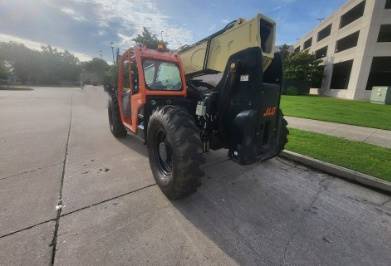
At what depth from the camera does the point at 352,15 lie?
89.8ft

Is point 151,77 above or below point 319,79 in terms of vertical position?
below

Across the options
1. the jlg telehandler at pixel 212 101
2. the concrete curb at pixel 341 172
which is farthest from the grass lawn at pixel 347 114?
the jlg telehandler at pixel 212 101

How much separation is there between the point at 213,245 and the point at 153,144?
5.93 ft

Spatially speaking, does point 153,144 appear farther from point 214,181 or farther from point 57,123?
point 57,123

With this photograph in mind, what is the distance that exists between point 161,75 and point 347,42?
116 feet

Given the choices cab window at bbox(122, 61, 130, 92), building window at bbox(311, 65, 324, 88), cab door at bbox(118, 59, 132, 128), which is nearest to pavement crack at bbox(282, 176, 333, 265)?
cab door at bbox(118, 59, 132, 128)

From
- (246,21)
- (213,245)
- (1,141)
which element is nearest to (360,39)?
(246,21)

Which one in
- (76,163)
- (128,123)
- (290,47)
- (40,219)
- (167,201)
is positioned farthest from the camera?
(290,47)

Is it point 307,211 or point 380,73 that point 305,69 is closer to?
point 380,73

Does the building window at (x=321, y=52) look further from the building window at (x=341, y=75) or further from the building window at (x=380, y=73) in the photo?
the building window at (x=380, y=73)

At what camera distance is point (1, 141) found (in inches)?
207

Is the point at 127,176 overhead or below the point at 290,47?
below

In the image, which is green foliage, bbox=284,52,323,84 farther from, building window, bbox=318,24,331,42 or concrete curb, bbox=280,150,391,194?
concrete curb, bbox=280,150,391,194

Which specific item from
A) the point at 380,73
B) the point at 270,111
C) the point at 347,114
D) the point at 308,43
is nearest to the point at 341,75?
the point at 380,73
